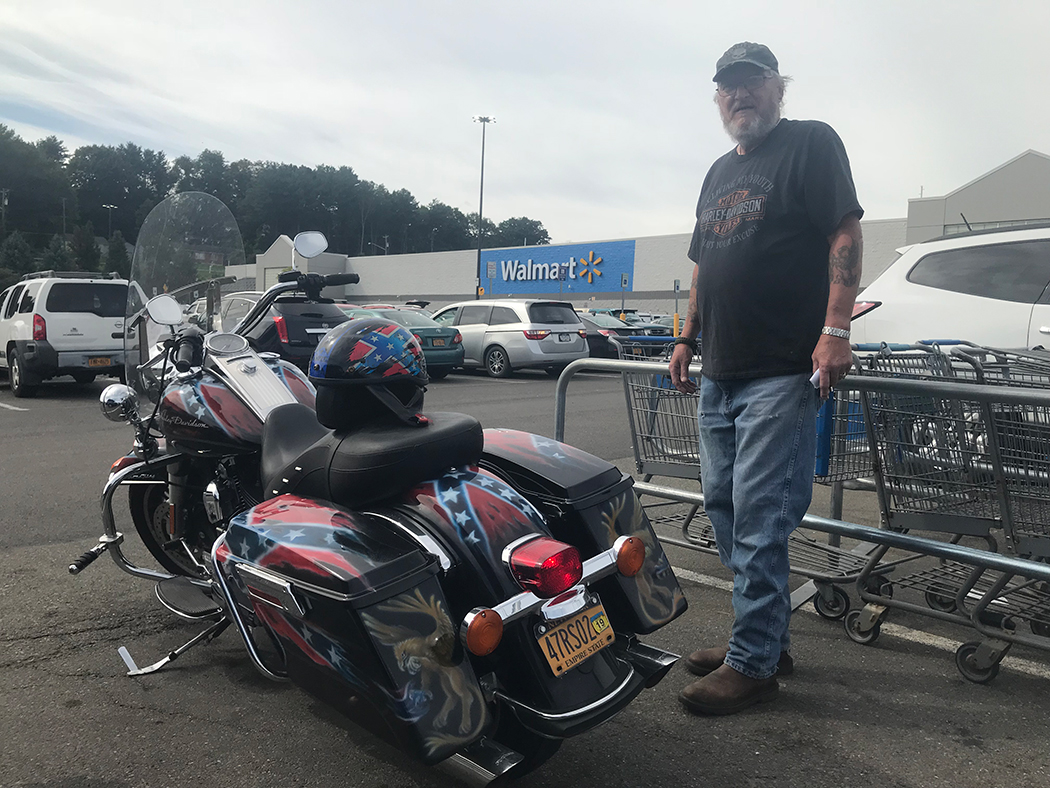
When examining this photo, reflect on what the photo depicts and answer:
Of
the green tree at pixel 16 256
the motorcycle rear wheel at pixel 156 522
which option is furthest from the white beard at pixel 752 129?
the green tree at pixel 16 256

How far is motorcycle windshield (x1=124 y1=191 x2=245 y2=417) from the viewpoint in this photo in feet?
11.9

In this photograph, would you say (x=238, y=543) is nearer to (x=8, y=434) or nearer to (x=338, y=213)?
(x=8, y=434)

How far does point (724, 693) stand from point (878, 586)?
1235 millimetres

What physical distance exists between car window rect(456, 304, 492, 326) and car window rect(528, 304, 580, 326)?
1079mm

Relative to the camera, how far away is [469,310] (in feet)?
56.5

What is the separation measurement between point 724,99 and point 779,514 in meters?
1.45

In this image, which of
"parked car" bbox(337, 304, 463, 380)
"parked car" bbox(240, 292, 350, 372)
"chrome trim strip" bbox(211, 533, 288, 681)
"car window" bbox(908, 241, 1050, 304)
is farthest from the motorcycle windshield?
"parked car" bbox(337, 304, 463, 380)

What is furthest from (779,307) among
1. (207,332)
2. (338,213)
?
(338,213)

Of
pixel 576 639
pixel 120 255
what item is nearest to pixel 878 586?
pixel 576 639

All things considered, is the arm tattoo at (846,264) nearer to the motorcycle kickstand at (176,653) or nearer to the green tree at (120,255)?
the motorcycle kickstand at (176,653)

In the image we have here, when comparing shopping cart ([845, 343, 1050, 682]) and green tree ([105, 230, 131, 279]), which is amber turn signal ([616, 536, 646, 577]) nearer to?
shopping cart ([845, 343, 1050, 682])

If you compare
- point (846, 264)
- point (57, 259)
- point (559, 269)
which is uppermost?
point (559, 269)

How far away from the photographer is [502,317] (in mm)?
16547

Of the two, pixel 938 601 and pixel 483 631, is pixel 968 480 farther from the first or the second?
pixel 483 631
